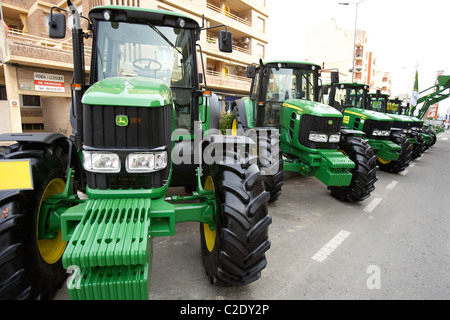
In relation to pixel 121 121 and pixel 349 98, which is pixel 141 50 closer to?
pixel 121 121

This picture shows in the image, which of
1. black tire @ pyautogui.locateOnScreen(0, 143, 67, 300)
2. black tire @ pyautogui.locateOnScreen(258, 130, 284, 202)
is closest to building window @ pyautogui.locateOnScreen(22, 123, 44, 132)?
black tire @ pyautogui.locateOnScreen(258, 130, 284, 202)

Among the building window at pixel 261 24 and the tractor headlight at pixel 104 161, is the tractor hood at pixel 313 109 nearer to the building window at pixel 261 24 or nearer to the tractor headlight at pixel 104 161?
the tractor headlight at pixel 104 161

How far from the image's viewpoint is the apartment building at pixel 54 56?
12.3 m

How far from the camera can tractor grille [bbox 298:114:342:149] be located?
5.34 meters

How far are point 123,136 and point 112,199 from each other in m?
0.53

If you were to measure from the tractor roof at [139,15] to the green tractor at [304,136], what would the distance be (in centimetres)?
256

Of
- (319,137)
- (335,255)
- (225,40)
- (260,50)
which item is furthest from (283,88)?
(260,50)

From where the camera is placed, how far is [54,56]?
12758 mm

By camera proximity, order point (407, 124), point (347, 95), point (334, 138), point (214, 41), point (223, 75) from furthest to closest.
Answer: point (223, 75) < point (214, 41) < point (407, 124) < point (347, 95) < point (334, 138)

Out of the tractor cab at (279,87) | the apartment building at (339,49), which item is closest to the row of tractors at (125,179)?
the tractor cab at (279,87)

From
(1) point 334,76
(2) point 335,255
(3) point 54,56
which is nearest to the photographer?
(2) point 335,255

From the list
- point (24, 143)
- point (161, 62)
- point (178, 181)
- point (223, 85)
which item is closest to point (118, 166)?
point (24, 143)

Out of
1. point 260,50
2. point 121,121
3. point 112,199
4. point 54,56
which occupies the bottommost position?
point 112,199

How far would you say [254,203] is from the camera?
2404 mm
